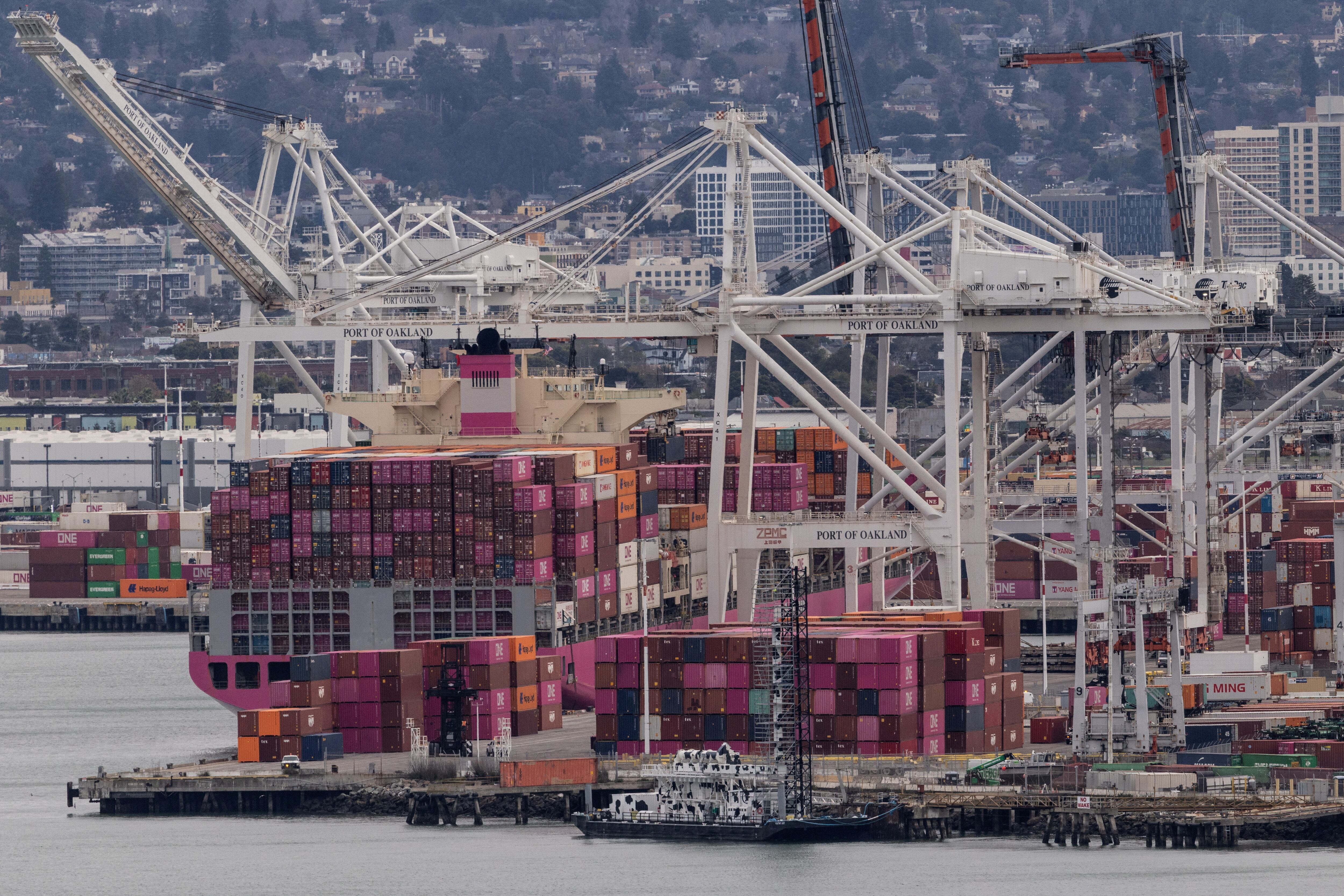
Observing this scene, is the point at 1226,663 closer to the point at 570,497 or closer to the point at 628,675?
the point at 570,497

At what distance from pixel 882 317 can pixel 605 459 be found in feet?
25.0

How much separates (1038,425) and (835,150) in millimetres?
10458

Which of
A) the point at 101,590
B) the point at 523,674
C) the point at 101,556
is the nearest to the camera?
the point at 523,674

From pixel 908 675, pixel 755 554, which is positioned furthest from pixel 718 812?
pixel 755 554

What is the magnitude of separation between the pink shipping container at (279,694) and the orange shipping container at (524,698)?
5.04 m

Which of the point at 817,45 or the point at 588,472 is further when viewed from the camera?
the point at 817,45

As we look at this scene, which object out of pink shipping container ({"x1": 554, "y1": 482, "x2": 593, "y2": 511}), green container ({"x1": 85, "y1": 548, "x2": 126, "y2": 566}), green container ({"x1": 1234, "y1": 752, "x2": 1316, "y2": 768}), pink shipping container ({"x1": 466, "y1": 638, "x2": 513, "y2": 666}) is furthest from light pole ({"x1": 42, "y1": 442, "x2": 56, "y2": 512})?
green container ({"x1": 1234, "y1": 752, "x2": 1316, "y2": 768})

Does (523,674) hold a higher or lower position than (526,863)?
higher

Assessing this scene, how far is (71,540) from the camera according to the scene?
12594cm

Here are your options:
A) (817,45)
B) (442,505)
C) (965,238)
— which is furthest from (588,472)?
(817,45)

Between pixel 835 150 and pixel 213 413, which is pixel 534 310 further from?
pixel 213 413

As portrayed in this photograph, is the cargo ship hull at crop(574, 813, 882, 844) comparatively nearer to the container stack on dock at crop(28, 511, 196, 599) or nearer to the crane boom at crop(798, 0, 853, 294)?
the crane boom at crop(798, 0, 853, 294)

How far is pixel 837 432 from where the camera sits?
221 feet

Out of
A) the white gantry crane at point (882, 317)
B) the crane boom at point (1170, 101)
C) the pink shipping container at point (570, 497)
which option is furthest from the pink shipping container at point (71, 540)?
the pink shipping container at point (570, 497)
